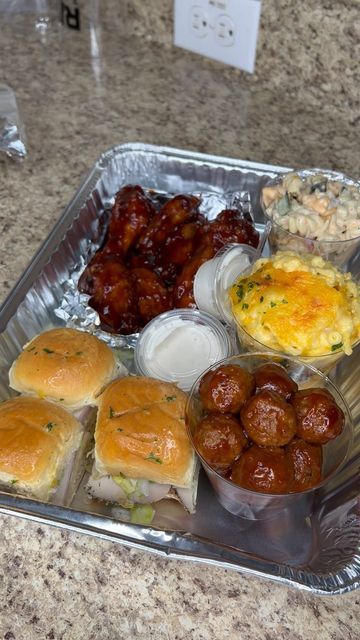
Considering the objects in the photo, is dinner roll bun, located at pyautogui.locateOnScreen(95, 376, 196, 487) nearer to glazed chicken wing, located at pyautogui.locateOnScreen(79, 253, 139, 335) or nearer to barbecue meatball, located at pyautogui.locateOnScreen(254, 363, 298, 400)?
barbecue meatball, located at pyautogui.locateOnScreen(254, 363, 298, 400)

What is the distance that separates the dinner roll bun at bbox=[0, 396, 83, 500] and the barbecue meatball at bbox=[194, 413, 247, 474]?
22 cm

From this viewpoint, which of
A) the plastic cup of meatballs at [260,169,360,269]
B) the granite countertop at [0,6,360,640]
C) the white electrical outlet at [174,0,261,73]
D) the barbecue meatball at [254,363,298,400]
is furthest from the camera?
the white electrical outlet at [174,0,261,73]

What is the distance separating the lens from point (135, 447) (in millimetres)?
890

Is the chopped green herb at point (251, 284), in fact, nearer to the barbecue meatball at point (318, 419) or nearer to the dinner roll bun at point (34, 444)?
the barbecue meatball at point (318, 419)

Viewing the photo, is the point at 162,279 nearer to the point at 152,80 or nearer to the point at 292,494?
the point at 292,494

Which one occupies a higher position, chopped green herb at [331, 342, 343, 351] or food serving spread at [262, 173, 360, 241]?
food serving spread at [262, 173, 360, 241]

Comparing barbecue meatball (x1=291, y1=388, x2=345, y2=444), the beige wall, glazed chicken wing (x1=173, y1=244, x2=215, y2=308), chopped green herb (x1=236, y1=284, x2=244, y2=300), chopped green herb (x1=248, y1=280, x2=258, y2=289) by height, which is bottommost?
glazed chicken wing (x1=173, y1=244, x2=215, y2=308)

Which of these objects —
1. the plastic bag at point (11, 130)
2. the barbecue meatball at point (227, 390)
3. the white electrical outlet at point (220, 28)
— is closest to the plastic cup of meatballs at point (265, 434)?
the barbecue meatball at point (227, 390)

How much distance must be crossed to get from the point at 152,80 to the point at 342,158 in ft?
2.21

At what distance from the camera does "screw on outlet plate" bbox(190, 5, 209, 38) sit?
169 centimetres

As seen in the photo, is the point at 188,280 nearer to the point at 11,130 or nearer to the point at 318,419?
the point at 318,419

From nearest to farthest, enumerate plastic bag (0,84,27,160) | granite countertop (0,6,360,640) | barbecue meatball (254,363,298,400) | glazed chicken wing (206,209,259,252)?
granite countertop (0,6,360,640) → barbecue meatball (254,363,298,400) → glazed chicken wing (206,209,259,252) → plastic bag (0,84,27,160)

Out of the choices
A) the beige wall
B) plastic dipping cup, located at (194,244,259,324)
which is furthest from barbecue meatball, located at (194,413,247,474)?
the beige wall

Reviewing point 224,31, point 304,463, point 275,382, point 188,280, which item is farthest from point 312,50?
point 304,463
